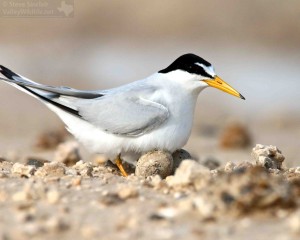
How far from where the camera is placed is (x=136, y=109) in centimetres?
603

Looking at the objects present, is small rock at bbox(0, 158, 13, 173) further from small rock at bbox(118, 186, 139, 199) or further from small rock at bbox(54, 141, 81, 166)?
small rock at bbox(118, 186, 139, 199)

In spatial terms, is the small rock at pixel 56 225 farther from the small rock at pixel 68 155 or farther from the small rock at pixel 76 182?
the small rock at pixel 68 155

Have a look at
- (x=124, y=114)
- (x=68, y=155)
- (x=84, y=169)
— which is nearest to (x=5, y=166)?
(x=84, y=169)

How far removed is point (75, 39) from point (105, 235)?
1730 cm

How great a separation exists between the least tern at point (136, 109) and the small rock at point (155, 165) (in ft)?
0.68

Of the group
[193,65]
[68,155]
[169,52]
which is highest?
[193,65]

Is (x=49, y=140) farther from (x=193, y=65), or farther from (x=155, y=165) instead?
(x=155, y=165)

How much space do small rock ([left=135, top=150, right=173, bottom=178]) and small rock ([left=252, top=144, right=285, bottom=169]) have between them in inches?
26.2

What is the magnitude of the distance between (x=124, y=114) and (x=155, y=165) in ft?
2.18

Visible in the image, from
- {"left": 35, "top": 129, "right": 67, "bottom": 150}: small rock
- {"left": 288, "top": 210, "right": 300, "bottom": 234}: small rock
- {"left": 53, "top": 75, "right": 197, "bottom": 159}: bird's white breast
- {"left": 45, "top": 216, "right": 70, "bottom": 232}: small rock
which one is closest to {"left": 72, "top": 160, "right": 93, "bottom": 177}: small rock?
A: {"left": 53, "top": 75, "right": 197, "bottom": 159}: bird's white breast

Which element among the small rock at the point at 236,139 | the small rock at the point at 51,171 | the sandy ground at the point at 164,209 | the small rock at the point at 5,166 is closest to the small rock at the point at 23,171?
the small rock at the point at 51,171

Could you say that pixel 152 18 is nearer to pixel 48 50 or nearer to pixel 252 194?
pixel 48 50

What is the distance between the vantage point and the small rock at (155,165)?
18.2ft

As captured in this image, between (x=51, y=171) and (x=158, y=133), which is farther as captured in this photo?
(x=158, y=133)
